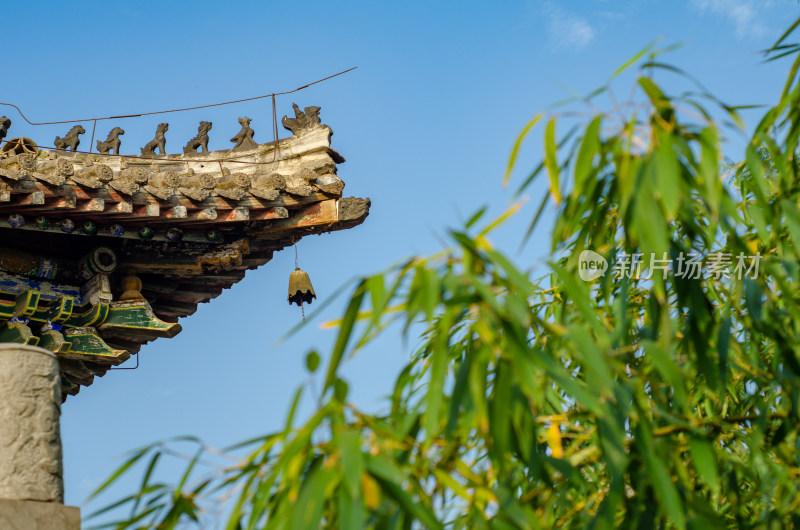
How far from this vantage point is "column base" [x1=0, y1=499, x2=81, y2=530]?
2.47 metres

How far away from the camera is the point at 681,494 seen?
2.00m

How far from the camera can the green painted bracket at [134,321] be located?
5.51 m

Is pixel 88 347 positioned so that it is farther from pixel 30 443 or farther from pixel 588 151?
pixel 588 151

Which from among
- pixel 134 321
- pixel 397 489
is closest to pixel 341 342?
pixel 397 489

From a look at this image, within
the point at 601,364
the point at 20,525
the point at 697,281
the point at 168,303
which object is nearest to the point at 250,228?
the point at 168,303

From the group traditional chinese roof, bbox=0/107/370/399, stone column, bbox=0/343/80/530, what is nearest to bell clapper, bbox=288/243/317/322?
traditional chinese roof, bbox=0/107/370/399

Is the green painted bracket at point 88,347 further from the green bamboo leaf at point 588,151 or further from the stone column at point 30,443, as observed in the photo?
the green bamboo leaf at point 588,151

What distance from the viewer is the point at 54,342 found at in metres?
5.35

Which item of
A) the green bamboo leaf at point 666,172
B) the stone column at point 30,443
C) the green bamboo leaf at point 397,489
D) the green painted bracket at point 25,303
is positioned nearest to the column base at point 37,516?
the stone column at point 30,443

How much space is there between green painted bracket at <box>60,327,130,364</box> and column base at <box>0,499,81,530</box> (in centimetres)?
295

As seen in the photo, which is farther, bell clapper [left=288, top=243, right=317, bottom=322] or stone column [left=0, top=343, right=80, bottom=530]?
bell clapper [left=288, top=243, right=317, bottom=322]

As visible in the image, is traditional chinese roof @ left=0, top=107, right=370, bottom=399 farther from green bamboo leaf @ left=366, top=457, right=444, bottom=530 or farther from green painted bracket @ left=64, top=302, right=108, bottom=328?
green bamboo leaf @ left=366, top=457, right=444, bottom=530

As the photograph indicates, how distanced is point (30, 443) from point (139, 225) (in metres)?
2.72

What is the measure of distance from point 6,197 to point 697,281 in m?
3.52
